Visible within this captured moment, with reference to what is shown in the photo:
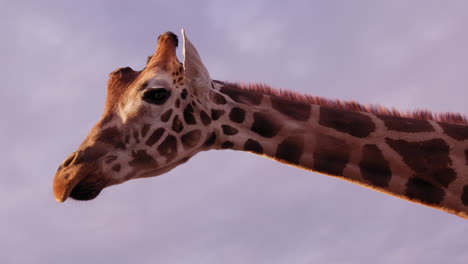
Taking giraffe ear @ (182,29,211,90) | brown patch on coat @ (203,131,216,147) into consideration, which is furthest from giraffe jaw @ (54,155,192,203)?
giraffe ear @ (182,29,211,90)

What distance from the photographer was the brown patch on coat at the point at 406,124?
7516 mm

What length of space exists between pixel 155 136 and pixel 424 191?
319 cm

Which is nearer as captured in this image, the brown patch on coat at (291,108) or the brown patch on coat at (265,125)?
the brown patch on coat at (265,125)

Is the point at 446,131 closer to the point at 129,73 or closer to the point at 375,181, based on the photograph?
the point at 375,181

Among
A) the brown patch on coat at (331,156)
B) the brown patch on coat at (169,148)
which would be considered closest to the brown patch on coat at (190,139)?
the brown patch on coat at (169,148)

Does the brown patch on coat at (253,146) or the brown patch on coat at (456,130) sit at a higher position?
the brown patch on coat at (456,130)

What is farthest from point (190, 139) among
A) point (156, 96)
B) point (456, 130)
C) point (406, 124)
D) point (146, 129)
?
point (456, 130)

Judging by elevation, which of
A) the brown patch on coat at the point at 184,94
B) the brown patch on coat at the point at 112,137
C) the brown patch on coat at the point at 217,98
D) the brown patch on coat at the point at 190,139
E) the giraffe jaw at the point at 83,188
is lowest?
the giraffe jaw at the point at 83,188

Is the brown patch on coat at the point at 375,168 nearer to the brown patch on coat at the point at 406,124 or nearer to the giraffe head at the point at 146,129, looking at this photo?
the brown patch on coat at the point at 406,124

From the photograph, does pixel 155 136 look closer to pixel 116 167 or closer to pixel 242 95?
pixel 116 167

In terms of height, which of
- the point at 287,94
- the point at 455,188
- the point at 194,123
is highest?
the point at 287,94

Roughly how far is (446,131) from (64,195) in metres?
4.53

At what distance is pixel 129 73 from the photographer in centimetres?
811

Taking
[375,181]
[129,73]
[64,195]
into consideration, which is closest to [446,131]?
[375,181]
